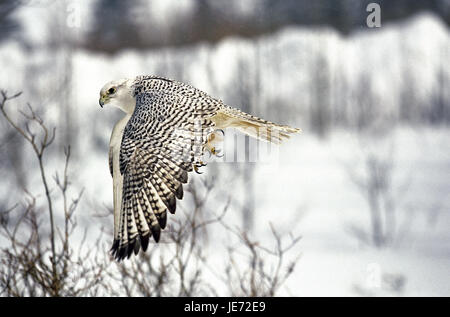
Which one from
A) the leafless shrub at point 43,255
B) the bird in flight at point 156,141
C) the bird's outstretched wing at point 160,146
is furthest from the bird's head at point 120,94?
the leafless shrub at point 43,255

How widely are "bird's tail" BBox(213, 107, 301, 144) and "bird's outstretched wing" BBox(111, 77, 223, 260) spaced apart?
0.11 meters

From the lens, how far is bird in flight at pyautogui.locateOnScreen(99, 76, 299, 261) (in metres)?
2.33

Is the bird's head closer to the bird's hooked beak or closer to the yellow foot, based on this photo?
the bird's hooked beak

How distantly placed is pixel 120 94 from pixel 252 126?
0.65 metres

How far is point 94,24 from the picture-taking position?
1552 cm

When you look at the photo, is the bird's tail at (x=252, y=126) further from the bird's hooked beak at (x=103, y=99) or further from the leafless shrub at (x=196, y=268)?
the leafless shrub at (x=196, y=268)

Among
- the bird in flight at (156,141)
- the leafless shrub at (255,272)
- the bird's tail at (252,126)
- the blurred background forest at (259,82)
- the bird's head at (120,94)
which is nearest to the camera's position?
the bird in flight at (156,141)

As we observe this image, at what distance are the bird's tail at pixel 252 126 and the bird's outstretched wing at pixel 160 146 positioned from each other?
107 mm

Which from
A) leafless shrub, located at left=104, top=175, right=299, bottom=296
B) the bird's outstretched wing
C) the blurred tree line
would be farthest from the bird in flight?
the blurred tree line

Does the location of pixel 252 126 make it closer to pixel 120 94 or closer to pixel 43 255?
pixel 120 94

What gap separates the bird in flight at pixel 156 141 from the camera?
7.65 feet

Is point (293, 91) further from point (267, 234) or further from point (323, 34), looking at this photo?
point (267, 234)

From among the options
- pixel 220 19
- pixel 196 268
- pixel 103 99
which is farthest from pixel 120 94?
pixel 220 19
